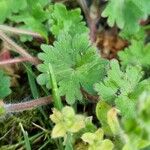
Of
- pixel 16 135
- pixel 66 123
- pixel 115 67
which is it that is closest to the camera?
pixel 66 123

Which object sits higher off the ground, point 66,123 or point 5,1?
point 5,1

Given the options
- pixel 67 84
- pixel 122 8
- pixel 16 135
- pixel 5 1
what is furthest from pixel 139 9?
pixel 16 135

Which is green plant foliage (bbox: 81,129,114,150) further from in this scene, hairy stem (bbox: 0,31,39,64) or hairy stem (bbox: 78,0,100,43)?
hairy stem (bbox: 78,0,100,43)

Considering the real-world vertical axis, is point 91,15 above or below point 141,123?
above

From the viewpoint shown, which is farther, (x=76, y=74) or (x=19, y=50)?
(x=19, y=50)

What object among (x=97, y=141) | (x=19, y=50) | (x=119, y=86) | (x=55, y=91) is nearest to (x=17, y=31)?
(x=19, y=50)

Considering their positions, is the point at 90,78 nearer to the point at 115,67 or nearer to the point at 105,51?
the point at 115,67

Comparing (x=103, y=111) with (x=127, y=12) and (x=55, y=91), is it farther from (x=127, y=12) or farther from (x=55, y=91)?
(x=127, y=12)
